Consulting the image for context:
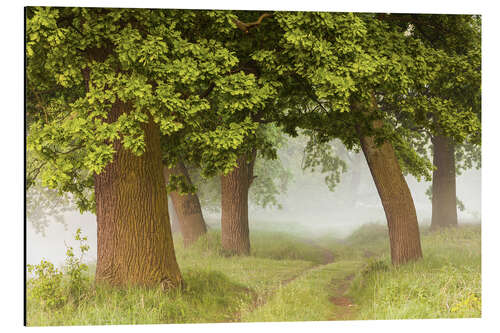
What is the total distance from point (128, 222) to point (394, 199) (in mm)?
5923

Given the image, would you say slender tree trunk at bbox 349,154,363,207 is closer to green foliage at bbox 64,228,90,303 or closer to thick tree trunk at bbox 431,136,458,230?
thick tree trunk at bbox 431,136,458,230

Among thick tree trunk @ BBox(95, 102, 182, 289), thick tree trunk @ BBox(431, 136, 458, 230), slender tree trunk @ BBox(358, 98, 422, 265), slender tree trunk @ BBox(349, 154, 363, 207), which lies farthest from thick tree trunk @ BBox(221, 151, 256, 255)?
slender tree trunk @ BBox(349, 154, 363, 207)

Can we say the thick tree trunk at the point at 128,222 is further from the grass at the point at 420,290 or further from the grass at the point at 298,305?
the grass at the point at 420,290

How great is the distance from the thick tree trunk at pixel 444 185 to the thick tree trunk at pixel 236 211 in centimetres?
795

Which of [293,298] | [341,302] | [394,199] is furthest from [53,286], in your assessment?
[394,199]

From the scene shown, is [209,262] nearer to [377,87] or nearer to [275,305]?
[275,305]

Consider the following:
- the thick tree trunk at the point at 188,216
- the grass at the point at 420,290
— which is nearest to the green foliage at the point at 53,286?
the grass at the point at 420,290

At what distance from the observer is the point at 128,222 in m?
7.61

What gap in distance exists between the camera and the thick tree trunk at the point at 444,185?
1717 cm

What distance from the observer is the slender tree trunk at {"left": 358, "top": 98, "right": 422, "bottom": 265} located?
395 inches

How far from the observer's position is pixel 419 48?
902 cm

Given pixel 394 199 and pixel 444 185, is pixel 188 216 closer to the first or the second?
pixel 394 199

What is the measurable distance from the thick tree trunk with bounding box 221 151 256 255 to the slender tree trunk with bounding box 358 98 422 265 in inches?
189
